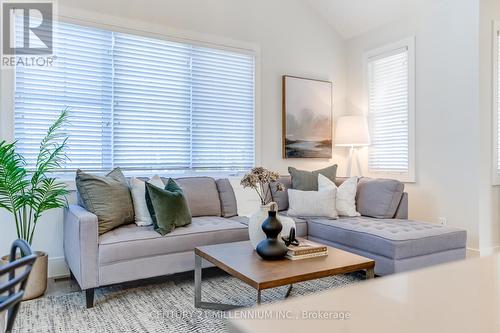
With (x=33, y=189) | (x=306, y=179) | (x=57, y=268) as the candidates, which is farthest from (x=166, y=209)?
(x=306, y=179)

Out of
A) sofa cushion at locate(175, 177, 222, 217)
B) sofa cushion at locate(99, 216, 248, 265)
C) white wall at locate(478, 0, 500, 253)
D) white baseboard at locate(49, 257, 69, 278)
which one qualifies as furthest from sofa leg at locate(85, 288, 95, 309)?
white wall at locate(478, 0, 500, 253)

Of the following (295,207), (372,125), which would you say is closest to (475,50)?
(372,125)

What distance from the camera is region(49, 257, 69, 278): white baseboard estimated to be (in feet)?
10.3

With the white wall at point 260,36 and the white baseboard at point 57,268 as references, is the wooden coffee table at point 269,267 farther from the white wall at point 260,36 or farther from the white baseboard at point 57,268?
the white baseboard at point 57,268

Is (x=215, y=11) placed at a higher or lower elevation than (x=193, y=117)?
higher

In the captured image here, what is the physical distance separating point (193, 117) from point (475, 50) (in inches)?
115

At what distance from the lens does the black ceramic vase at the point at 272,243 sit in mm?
2100

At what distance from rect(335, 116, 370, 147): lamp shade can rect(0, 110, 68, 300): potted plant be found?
10.1 ft

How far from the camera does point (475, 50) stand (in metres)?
3.50

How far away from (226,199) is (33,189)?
1.69 m

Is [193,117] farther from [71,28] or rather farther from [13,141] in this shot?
[13,141]

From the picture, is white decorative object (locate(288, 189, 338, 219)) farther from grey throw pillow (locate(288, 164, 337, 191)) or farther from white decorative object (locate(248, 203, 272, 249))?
white decorative object (locate(248, 203, 272, 249))

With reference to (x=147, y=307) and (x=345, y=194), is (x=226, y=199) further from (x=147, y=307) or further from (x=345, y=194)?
(x=147, y=307)

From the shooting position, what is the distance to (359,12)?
14.4 feet
